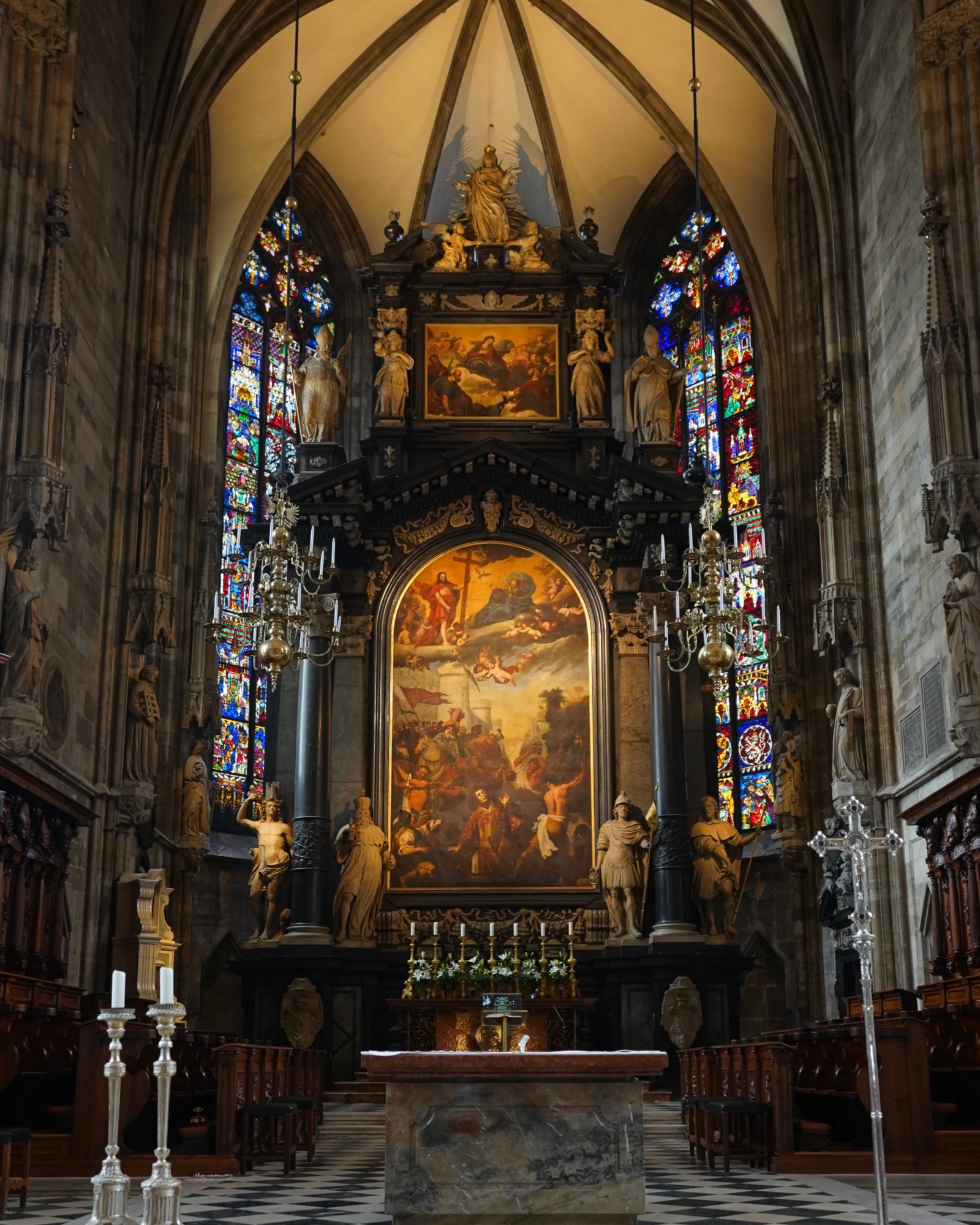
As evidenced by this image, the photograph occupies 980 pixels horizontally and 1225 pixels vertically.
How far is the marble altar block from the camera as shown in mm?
7328

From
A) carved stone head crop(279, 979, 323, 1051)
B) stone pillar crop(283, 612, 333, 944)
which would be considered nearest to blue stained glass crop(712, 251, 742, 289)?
stone pillar crop(283, 612, 333, 944)

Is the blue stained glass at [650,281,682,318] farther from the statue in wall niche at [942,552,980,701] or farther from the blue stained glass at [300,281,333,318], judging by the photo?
the statue in wall niche at [942,552,980,701]

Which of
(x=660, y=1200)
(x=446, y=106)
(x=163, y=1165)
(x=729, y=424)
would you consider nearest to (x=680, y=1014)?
(x=660, y=1200)

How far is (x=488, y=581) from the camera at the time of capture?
2167 centimetres

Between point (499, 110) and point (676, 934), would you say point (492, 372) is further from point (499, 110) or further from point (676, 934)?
point (676, 934)

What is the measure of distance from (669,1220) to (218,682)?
15.7m

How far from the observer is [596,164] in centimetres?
2597

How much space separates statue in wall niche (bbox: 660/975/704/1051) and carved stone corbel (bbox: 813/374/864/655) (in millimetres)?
4426

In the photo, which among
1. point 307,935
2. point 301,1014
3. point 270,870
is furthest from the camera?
point 270,870

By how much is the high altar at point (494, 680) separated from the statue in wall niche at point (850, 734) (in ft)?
9.01

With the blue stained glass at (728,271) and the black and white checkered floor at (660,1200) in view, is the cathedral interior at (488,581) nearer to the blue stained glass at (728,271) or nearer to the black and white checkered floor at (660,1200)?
the black and white checkered floor at (660,1200)

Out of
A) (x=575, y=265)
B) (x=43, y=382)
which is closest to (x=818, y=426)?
(x=575, y=265)

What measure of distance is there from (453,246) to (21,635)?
12.1 metres

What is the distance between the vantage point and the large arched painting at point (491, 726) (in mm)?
20297
